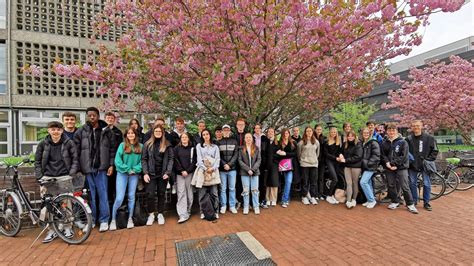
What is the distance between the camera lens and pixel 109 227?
430 centimetres

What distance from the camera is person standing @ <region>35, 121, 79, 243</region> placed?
3.81m

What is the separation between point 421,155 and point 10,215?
26.2ft

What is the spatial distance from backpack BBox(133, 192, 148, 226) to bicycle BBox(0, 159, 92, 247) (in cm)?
86

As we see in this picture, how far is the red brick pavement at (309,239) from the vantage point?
126 inches

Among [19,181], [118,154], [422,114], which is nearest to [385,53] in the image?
[118,154]

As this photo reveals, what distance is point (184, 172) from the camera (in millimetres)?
4633

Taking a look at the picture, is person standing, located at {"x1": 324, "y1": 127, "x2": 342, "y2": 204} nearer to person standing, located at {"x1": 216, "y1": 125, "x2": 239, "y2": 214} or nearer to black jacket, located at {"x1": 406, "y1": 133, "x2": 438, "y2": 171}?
black jacket, located at {"x1": 406, "y1": 133, "x2": 438, "y2": 171}

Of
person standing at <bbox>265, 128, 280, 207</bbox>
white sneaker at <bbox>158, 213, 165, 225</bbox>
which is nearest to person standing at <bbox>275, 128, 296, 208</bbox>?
person standing at <bbox>265, 128, 280, 207</bbox>

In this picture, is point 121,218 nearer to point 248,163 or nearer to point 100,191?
point 100,191

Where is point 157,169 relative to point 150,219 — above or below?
above

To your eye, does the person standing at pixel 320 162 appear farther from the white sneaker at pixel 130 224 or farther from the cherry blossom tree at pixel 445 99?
the cherry blossom tree at pixel 445 99

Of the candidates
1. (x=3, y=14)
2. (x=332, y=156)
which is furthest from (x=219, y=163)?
(x=3, y=14)

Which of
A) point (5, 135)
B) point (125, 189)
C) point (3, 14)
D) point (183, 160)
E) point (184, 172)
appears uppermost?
point (3, 14)

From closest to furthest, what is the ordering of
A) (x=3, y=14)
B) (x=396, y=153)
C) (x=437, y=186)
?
(x=396, y=153) < (x=437, y=186) < (x=3, y=14)
